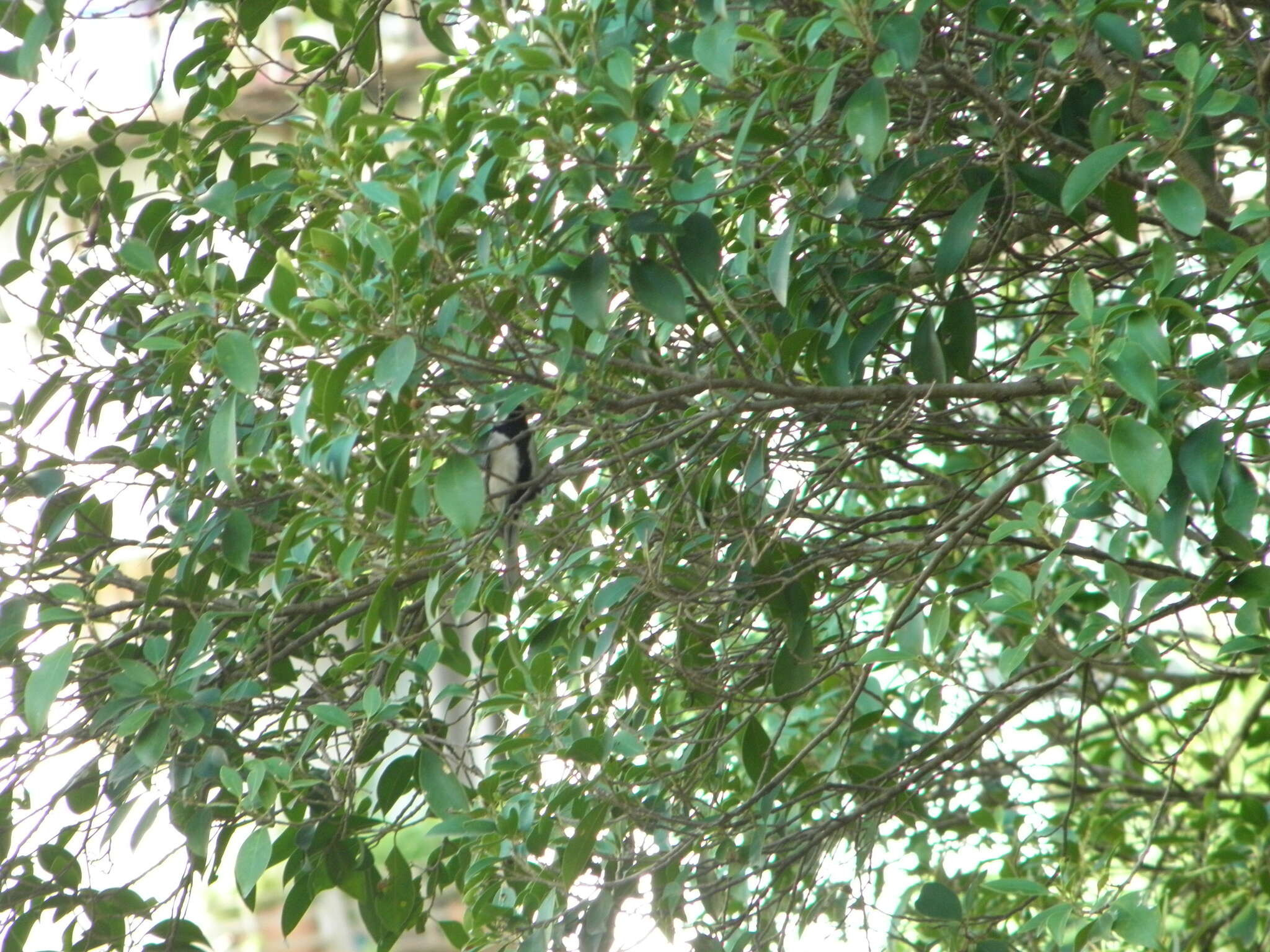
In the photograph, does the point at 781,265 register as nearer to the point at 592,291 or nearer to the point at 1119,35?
the point at 592,291

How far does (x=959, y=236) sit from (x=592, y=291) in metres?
0.58

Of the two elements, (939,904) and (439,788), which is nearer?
(439,788)

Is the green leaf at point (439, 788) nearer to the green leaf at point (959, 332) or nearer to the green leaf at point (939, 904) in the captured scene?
the green leaf at point (939, 904)

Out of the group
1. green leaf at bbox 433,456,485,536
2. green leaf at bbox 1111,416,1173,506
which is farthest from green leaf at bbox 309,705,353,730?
green leaf at bbox 1111,416,1173,506

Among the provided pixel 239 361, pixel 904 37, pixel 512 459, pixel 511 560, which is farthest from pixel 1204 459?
pixel 512 459

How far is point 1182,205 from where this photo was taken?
5.70ft

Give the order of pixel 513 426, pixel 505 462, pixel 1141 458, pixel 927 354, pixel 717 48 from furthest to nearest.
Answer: pixel 505 462 < pixel 513 426 < pixel 927 354 < pixel 717 48 < pixel 1141 458

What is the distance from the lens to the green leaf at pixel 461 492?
1688 mm

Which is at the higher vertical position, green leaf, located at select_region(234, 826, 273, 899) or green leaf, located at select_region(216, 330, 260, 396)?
green leaf, located at select_region(216, 330, 260, 396)

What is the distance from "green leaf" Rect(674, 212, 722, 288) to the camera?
185 cm

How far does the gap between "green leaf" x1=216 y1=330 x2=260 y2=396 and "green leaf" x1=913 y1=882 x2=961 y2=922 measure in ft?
4.36

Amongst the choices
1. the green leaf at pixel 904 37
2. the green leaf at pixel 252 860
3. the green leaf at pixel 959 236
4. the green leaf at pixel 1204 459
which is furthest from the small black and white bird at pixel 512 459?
the green leaf at pixel 1204 459

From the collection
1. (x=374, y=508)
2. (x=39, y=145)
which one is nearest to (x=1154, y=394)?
(x=374, y=508)

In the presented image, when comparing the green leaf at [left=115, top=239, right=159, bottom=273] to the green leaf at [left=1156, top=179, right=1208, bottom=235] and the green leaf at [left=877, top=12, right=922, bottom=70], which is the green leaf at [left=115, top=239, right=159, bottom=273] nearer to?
the green leaf at [left=877, top=12, right=922, bottom=70]
